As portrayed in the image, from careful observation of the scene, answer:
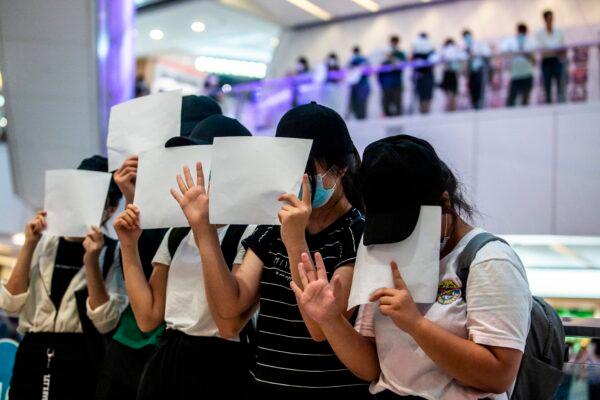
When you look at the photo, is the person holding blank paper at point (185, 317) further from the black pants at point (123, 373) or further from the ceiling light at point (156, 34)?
the ceiling light at point (156, 34)

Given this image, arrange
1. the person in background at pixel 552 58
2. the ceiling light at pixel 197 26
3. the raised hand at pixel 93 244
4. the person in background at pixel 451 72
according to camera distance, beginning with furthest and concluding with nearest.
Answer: the ceiling light at pixel 197 26 < the person in background at pixel 451 72 < the person in background at pixel 552 58 < the raised hand at pixel 93 244

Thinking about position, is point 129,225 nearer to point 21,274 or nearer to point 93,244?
point 93,244

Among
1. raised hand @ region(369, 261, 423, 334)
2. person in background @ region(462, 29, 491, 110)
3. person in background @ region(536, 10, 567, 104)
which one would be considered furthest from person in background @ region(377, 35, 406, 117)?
raised hand @ region(369, 261, 423, 334)

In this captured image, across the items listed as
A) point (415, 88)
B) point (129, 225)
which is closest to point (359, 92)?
point (415, 88)

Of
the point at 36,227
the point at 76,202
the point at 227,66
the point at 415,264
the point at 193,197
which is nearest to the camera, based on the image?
the point at 415,264

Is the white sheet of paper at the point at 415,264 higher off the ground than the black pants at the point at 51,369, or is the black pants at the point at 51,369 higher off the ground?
the white sheet of paper at the point at 415,264

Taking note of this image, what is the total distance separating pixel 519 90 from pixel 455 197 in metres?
9.24

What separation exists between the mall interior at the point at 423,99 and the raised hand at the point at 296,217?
395cm

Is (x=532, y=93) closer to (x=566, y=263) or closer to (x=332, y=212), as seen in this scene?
(x=566, y=263)

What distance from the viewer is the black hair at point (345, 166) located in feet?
5.88

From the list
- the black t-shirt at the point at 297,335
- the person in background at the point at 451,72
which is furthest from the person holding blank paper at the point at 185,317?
the person in background at the point at 451,72

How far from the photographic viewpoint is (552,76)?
31.4 ft

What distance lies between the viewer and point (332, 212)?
1.88 meters

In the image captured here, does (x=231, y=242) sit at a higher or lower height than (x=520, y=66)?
lower
